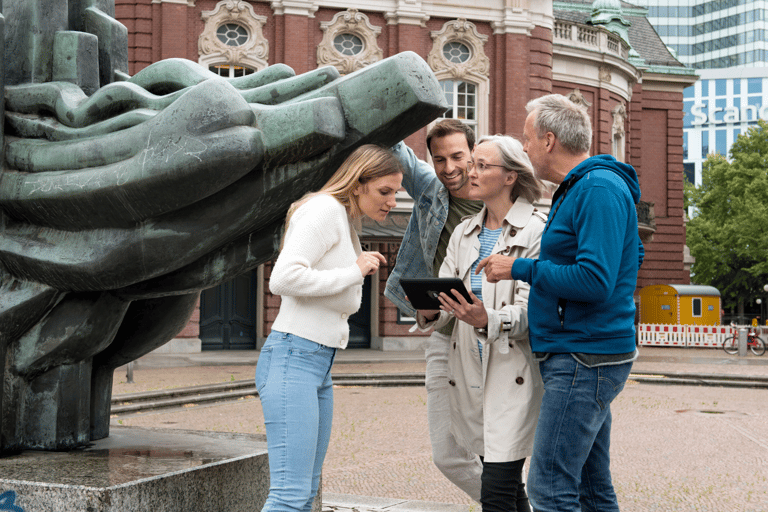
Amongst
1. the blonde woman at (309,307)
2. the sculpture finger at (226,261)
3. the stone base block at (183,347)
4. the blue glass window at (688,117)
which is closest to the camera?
the blonde woman at (309,307)

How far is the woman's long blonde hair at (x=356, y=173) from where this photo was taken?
120 inches

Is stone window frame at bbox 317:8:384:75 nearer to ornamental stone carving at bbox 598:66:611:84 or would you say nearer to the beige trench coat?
ornamental stone carving at bbox 598:66:611:84

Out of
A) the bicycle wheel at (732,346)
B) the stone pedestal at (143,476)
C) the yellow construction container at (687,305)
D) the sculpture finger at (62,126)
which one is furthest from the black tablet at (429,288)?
the yellow construction container at (687,305)

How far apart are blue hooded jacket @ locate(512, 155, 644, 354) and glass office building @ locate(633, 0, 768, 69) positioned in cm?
8693

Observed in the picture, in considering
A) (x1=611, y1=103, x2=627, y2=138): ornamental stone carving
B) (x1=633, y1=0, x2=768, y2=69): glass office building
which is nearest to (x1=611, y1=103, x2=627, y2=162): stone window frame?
(x1=611, y1=103, x2=627, y2=138): ornamental stone carving

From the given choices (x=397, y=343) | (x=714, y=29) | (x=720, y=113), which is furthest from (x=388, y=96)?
(x=714, y=29)

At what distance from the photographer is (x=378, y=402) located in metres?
11.6

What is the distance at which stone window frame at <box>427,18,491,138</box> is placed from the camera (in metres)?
21.0

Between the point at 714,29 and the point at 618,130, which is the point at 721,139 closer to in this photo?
the point at 714,29

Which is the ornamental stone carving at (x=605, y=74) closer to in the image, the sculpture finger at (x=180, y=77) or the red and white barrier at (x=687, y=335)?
the red and white barrier at (x=687, y=335)

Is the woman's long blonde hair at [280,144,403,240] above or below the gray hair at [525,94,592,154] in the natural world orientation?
below

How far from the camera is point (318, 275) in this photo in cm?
288

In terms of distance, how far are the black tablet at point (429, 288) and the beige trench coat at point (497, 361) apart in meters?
0.19

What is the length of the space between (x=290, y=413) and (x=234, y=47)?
59.3 ft
